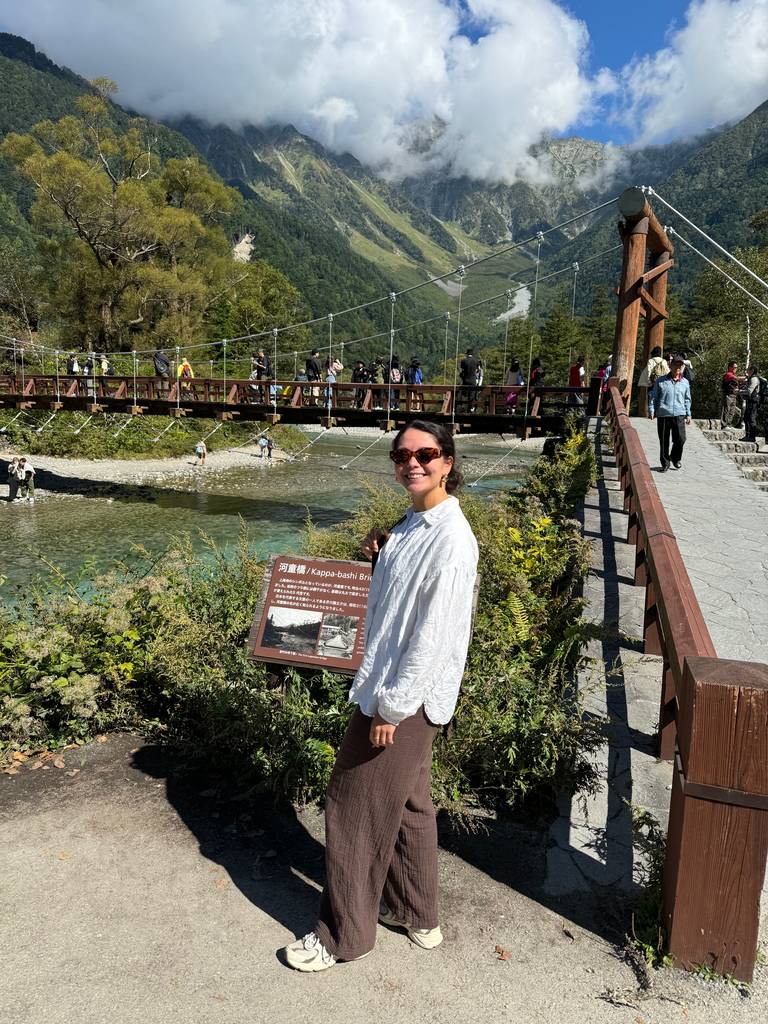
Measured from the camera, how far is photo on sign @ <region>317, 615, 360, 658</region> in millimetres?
3068

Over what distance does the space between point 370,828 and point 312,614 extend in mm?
1280

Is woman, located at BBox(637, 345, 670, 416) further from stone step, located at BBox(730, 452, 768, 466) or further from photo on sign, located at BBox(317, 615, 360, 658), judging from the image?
photo on sign, located at BBox(317, 615, 360, 658)

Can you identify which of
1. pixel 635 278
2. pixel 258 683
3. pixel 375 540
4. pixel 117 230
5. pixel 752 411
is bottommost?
pixel 258 683

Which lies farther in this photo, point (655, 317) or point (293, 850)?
point (655, 317)

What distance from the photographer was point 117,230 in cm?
2847

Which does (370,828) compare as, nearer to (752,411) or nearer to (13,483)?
(752,411)

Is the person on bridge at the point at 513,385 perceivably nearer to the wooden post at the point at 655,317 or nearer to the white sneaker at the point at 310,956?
the wooden post at the point at 655,317

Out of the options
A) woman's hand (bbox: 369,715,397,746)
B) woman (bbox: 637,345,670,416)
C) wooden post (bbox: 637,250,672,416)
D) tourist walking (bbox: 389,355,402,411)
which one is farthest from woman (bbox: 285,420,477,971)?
tourist walking (bbox: 389,355,402,411)

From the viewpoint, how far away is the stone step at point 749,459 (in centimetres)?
951

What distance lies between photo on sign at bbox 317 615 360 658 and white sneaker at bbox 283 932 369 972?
1.20 m

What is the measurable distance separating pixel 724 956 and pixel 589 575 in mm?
3175

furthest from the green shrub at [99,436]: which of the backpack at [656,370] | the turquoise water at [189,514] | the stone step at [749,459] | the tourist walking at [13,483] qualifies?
the stone step at [749,459]

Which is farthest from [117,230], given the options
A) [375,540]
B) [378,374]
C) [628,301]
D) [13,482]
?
[375,540]

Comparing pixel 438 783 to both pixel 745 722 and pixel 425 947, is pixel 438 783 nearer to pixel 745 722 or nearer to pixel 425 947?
pixel 425 947
